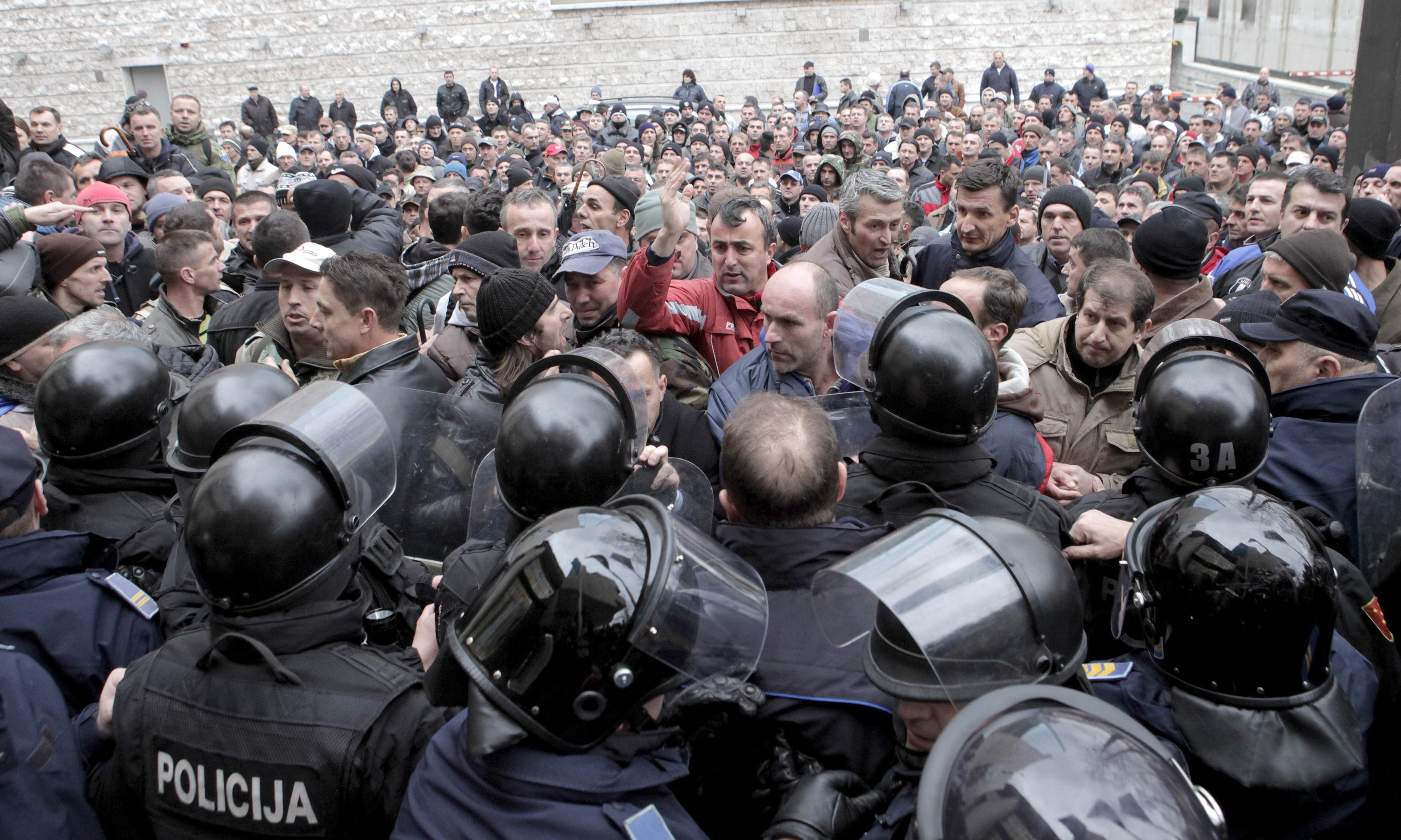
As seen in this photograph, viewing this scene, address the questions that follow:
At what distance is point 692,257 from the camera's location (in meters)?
5.03

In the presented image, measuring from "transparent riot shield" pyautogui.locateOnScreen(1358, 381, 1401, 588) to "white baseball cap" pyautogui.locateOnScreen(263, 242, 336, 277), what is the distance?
3.63 meters

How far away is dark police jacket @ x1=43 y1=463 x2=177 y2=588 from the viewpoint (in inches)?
105

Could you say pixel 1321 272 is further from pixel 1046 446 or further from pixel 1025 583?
pixel 1025 583

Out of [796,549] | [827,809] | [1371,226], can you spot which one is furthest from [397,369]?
[1371,226]

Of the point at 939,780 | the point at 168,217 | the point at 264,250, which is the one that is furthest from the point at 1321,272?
the point at 168,217

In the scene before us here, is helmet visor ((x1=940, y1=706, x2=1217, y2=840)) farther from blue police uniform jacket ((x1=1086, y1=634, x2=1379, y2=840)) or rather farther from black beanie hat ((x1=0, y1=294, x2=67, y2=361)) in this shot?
black beanie hat ((x1=0, y1=294, x2=67, y2=361))

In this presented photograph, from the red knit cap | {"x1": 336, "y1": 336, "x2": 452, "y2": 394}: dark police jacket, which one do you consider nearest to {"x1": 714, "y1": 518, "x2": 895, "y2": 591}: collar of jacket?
{"x1": 336, "y1": 336, "x2": 452, "y2": 394}: dark police jacket

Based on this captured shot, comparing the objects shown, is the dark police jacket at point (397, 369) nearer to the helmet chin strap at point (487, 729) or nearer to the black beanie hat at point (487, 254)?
the black beanie hat at point (487, 254)

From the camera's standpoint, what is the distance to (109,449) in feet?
9.03

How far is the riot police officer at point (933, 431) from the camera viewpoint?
7.95ft

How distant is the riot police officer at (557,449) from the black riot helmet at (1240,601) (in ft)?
3.86

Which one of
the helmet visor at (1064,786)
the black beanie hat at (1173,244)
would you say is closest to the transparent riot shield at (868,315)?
the helmet visor at (1064,786)

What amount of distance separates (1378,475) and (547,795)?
233cm

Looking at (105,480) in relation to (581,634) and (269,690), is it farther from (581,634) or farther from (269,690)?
(581,634)
